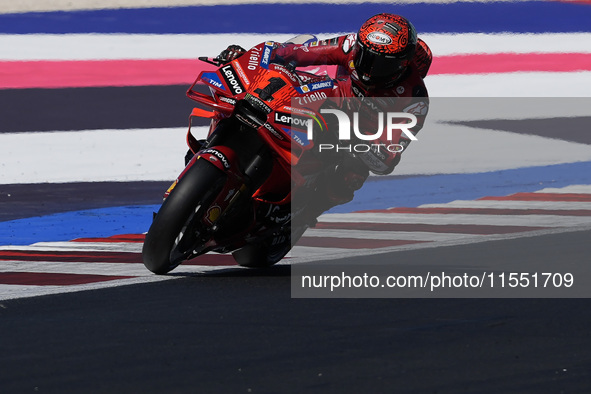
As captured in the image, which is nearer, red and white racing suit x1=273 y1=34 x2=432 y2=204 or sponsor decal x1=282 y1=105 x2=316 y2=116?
sponsor decal x1=282 y1=105 x2=316 y2=116

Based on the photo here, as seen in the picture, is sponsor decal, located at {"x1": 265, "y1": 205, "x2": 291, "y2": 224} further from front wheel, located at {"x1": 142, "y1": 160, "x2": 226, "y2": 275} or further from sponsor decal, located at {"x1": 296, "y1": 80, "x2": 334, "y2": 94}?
sponsor decal, located at {"x1": 296, "y1": 80, "x2": 334, "y2": 94}

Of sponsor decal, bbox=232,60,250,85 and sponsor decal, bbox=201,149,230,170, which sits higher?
sponsor decal, bbox=232,60,250,85

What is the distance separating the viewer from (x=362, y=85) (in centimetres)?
656

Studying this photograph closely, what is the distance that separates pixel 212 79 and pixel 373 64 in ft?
2.79

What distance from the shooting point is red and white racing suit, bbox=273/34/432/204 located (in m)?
6.36

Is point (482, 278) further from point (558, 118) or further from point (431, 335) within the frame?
point (558, 118)

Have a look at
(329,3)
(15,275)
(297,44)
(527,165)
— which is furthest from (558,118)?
(15,275)

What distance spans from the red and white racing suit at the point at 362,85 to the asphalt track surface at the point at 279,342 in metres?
0.76

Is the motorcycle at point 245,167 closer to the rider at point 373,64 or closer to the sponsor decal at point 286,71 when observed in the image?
the sponsor decal at point 286,71

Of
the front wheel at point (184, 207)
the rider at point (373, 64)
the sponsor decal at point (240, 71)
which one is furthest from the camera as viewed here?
the sponsor decal at point (240, 71)

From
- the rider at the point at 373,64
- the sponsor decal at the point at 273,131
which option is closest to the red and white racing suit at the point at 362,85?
the rider at the point at 373,64

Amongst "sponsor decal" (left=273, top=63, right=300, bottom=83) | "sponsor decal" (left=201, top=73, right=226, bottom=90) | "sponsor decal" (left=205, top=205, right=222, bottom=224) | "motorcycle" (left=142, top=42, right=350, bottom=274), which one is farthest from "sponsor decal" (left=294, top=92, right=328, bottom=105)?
"sponsor decal" (left=205, top=205, right=222, bottom=224)

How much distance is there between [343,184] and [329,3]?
25.1 feet

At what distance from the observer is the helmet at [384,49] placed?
631 centimetres
